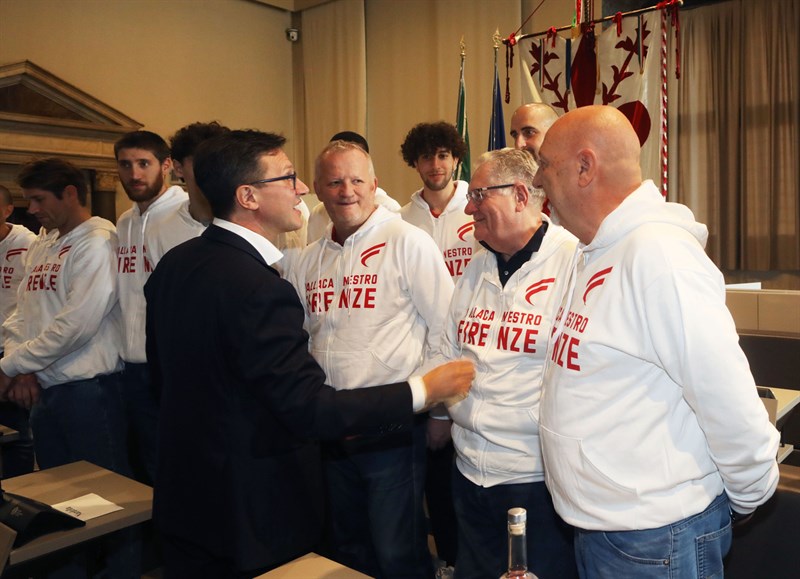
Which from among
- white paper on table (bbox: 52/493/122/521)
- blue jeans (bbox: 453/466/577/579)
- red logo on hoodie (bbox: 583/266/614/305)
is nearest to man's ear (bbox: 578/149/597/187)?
red logo on hoodie (bbox: 583/266/614/305)

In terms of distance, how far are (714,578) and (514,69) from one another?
616 centimetres

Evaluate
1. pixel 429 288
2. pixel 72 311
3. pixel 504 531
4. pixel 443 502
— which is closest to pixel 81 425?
pixel 72 311

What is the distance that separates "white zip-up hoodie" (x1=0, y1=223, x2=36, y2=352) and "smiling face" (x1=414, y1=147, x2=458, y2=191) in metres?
2.22

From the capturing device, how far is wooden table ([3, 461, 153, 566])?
1.62 meters

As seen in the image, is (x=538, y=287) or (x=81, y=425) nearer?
(x=538, y=287)

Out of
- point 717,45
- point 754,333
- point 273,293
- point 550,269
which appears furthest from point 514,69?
point 273,293

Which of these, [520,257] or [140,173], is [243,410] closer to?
[520,257]

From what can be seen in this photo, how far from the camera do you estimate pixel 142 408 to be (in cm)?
294

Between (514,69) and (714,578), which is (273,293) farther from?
(514,69)

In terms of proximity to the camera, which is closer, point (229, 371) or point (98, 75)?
point (229, 371)

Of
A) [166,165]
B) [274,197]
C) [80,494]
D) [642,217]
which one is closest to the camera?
[642,217]

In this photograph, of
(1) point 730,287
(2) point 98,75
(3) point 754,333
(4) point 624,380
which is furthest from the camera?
(2) point 98,75

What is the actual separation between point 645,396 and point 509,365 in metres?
0.58

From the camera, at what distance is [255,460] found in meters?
1.54
